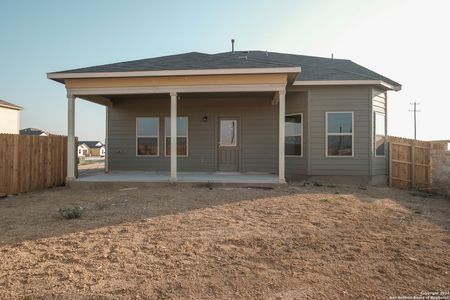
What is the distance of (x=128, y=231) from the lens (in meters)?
4.38

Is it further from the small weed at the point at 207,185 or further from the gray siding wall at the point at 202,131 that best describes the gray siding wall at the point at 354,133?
the small weed at the point at 207,185

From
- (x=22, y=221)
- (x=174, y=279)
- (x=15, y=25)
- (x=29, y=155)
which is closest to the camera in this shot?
(x=174, y=279)

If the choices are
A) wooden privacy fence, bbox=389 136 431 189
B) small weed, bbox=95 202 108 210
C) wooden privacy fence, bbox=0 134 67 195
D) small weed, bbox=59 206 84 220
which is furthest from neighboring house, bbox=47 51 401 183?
small weed, bbox=59 206 84 220

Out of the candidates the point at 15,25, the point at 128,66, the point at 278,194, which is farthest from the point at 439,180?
the point at 15,25

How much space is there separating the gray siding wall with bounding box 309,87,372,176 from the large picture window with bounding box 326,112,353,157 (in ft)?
0.51

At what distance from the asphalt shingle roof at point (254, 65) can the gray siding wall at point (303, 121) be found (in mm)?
658

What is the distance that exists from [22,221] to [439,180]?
37.3ft

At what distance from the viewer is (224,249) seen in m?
3.64

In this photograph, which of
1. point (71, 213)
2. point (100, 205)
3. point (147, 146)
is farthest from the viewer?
point (147, 146)

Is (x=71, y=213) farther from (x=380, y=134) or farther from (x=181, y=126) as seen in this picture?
(x=380, y=134)

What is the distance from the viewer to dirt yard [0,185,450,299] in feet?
8.78

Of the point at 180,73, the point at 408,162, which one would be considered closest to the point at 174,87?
the point at 180,73

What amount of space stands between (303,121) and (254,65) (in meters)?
2.82

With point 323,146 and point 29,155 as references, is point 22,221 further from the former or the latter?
point 323,146
